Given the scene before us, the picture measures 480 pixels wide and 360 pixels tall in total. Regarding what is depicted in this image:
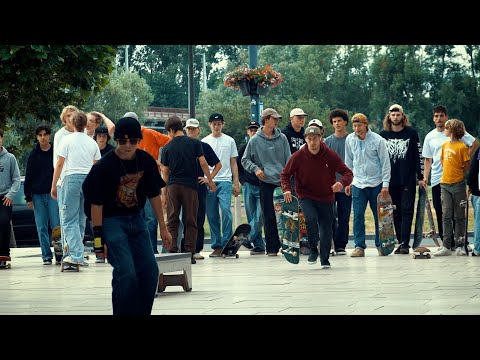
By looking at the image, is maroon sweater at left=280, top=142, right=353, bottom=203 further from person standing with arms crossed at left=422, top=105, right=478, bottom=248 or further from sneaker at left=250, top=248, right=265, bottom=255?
sneaker at left=250, top=248, right=265, bottom=255

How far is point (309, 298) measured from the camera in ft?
35.8

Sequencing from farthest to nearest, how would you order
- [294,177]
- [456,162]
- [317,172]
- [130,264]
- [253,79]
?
1. [253,79]
2. [456,162]
3. [294,177]
4. [317,172]
5. [130,264]

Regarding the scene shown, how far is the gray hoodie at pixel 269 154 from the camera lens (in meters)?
16.6

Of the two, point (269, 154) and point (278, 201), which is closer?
point (278, 201)

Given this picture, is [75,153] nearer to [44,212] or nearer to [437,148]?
[44,212]

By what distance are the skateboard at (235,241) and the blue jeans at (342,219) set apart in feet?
4.18

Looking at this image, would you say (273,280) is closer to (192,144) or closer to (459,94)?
(192,144)

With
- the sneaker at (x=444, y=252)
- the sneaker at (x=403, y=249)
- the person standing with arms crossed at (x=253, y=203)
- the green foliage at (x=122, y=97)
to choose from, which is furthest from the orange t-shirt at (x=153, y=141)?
the green foliage at (x=122, y=97)

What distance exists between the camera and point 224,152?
17500 millimetres

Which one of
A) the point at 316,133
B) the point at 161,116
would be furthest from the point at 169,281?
the point at 161,116

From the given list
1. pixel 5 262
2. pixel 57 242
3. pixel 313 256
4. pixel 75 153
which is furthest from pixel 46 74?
pixel 5 262

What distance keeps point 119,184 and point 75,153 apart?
6100mm

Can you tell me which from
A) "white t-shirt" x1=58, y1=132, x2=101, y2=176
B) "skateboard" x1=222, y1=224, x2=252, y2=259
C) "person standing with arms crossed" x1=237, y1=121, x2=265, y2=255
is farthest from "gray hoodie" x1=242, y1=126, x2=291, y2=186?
"white t-shirt" x1=58, y1=132, x2=101, y2=176

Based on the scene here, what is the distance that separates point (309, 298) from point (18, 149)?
5965 millimetres
